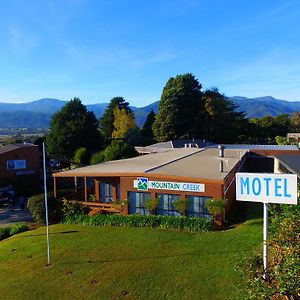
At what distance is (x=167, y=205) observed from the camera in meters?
22.8

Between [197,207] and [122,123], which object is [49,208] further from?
[122,123]

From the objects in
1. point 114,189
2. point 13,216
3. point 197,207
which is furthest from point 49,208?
point 197,207

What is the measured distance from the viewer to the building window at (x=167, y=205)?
74.0 feet

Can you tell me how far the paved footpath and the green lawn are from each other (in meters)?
7.60

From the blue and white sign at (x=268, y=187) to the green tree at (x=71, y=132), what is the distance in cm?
5031

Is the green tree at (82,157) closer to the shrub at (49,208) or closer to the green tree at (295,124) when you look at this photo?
the shrub at (49,208)

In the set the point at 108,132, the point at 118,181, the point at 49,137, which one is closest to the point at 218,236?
the point at 118,181

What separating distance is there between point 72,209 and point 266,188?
18.4m

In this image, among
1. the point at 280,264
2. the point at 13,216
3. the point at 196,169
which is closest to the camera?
the point at 280,264

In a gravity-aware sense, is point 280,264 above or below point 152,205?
above

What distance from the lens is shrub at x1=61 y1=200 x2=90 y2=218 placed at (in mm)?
24317

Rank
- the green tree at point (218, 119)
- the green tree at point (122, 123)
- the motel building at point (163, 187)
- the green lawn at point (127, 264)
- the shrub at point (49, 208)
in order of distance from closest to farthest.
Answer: the green lawn at point (127, 264) → the motel building at point (163, 187) → the shrub at point (49, 208) → the green tree at point (218, 119) → the green tree at point (122, 123)

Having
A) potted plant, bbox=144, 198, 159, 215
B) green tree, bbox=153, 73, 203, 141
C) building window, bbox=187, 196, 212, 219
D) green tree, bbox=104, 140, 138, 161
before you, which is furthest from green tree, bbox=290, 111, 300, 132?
potted plant, bbox=144, 198, 159, 215

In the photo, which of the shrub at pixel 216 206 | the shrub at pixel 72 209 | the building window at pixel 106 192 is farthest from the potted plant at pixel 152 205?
the shrub at pixel 72 209
